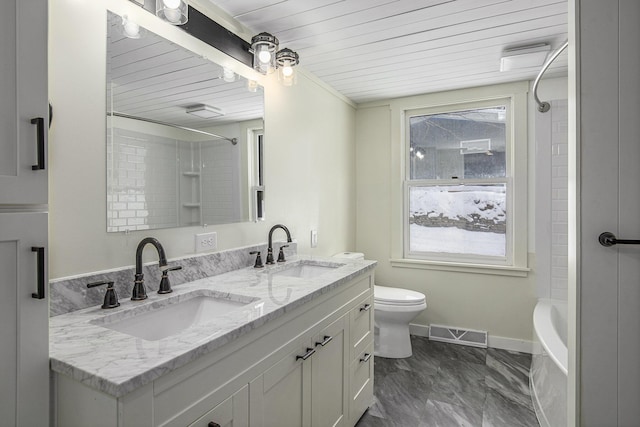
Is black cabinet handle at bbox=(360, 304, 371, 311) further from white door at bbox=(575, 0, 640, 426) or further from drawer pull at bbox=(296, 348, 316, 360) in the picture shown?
white door at bbox=(575, 0, 640, 426)

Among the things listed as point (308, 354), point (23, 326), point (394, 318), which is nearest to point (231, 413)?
point (308, 354)

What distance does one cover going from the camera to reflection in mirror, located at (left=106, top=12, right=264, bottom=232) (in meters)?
1.37

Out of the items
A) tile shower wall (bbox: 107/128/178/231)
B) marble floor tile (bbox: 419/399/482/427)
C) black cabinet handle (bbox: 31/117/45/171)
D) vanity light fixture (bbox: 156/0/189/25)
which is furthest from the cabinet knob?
vanity light fixture (bbox: 156/0/189/25)

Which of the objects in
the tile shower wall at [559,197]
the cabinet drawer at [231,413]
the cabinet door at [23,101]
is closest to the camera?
the cabinet door at [23,101]

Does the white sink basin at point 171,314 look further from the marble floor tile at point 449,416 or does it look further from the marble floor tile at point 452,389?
the marble floor tile at point 449,416

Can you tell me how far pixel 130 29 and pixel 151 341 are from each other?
47.0 inches

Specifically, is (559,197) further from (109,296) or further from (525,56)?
(109,296)

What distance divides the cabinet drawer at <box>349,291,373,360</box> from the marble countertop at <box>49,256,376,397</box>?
0.37 meters

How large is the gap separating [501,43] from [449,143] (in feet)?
3.71

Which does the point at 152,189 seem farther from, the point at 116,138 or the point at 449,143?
the point at 449,143

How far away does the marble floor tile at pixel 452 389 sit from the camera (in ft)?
6.59

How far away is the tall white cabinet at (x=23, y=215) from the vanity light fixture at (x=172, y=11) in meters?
0.70

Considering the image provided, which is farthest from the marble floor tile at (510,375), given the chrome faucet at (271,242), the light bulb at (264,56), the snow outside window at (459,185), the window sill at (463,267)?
the light bulb at (264,56)

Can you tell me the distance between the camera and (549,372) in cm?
189
